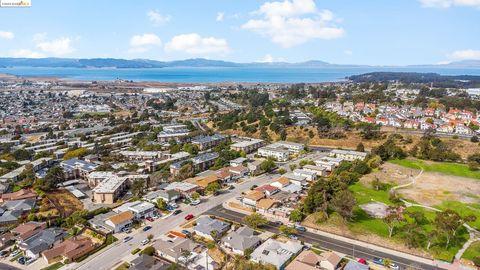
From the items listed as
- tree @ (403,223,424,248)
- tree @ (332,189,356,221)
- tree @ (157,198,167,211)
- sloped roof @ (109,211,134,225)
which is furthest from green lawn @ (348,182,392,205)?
sloped roof @ (109,211,134,225)

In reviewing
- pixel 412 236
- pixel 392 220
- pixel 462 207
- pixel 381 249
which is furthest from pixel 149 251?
pixel 462 207

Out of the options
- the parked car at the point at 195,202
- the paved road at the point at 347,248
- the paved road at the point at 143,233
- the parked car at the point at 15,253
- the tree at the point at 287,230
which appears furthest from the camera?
the parked car at the point at 195,202

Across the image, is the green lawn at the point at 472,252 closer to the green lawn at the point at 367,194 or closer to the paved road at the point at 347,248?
the paved road at the point at 347,248

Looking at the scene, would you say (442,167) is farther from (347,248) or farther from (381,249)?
(347,248)

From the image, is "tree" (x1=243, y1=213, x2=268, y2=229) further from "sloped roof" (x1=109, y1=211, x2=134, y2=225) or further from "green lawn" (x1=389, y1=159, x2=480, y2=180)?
"green lawn" (x1=389, y1=159, x2=480, y2=180)

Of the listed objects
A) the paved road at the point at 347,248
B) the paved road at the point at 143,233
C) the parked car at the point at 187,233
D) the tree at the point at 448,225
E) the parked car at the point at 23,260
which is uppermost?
the tree at the point at 448,225

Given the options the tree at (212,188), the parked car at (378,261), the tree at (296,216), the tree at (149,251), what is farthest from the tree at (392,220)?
the tree at (149,251)
